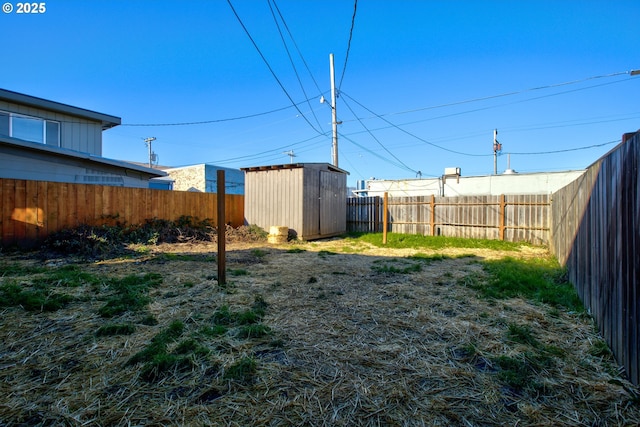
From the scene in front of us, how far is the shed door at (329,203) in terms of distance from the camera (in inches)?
473

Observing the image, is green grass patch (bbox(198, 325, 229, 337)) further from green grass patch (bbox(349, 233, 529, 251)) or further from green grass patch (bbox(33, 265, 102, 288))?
green grass patch (bbox(349, 233, 529, 251))

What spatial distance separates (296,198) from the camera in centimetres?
1109

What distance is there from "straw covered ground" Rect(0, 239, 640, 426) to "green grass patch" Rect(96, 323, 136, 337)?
0.01 m

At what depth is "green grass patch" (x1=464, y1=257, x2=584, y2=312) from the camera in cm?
395

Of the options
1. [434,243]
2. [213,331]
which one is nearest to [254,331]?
[213,331]

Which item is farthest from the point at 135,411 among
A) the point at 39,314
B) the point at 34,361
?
the point at 39,314

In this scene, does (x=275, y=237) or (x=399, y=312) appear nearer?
(x=399, y=312)

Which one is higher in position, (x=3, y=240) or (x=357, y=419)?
(x=3, y=240)

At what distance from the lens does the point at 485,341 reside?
2738mm

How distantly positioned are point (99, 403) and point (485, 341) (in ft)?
9.48

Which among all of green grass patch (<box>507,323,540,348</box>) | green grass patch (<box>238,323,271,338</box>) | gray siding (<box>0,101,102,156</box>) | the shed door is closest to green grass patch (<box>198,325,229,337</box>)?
green grass patch (<box>238,323,271,338</box>)

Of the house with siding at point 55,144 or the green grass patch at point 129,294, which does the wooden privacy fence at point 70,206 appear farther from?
the green grass patch at point 129,294

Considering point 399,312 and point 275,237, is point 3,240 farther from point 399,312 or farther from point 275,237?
point 399,312

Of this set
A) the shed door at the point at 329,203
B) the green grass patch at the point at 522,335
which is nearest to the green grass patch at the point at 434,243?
the shed door at the point at 329,203
